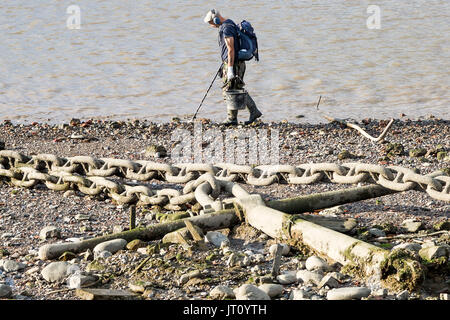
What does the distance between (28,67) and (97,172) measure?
9806mm

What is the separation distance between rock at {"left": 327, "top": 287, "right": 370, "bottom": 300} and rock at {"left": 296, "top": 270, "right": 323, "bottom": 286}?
284 millimetres

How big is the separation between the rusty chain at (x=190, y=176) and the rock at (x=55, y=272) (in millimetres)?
1118

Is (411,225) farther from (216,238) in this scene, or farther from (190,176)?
(190,176)

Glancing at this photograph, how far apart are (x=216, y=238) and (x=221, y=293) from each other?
101 cm

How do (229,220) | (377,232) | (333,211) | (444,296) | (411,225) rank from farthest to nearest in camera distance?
(333,211)
(411,225)
(377,232)
(229,220)
(444,296)

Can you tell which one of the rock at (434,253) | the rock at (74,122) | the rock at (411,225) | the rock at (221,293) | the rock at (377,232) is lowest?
the rock at (74,122)

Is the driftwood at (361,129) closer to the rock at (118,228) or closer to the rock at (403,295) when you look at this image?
the rock at (118,228)

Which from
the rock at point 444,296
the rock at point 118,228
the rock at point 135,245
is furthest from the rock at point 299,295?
the rock at point 118,228

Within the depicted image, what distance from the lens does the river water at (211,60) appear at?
1273 cm

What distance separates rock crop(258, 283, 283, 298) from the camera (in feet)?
13.8

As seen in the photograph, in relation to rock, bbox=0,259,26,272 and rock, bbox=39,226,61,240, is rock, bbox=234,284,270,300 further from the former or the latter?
rock, bbox=39,226,61,240

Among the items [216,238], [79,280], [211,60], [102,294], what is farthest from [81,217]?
[211,60]

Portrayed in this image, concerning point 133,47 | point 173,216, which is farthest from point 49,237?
point 133,47

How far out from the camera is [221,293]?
4.16 metres
